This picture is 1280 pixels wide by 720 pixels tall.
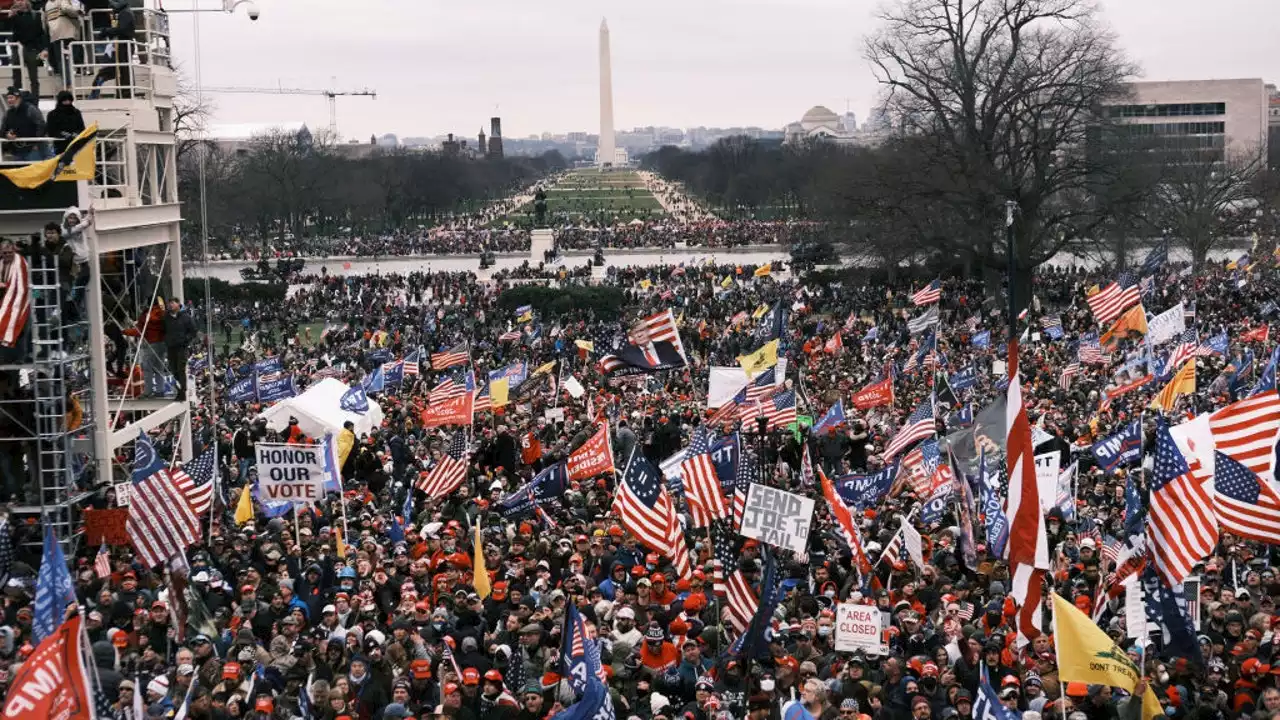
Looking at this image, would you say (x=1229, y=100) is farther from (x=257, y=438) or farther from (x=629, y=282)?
(x=257, y=438)

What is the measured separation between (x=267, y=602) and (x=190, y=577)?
0.88 metres

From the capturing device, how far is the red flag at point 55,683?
960 centimetres

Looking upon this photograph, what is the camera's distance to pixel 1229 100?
12344 cm

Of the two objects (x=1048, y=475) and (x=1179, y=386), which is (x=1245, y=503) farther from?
(x=1179, y=386)

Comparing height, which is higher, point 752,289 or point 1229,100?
point 1229,100

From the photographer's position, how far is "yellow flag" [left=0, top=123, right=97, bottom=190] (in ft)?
50.6

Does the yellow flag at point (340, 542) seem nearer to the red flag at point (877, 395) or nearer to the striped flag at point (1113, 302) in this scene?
the red flag at point (877, 395)

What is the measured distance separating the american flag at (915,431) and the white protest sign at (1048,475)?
180 inches

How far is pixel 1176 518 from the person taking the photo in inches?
507

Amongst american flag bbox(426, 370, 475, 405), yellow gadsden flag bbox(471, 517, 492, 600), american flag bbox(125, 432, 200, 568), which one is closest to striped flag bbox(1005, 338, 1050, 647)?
yellow gadsden flag bbox(471, 517, 492, 600)

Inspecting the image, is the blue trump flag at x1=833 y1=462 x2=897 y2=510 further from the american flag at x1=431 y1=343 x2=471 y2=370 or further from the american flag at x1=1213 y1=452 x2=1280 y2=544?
the american flag at x1=431 y1=343 x2=471 y2=370

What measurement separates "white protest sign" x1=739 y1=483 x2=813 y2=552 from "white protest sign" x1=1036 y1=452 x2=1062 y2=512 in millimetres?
3514

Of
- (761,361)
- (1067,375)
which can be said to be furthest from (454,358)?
(1067,375)

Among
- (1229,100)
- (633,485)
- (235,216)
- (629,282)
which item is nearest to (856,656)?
(633,485)
